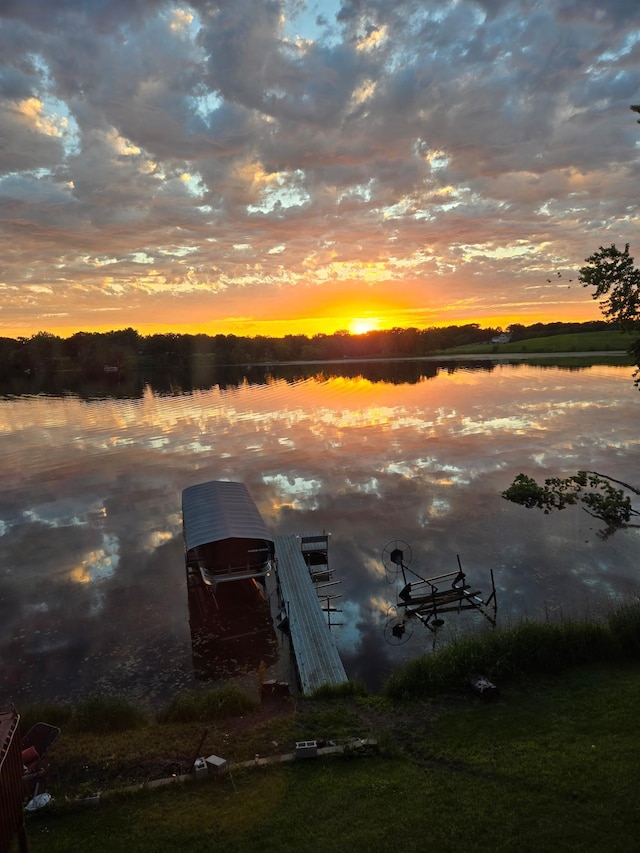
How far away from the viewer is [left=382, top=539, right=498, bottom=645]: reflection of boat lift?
23.9m

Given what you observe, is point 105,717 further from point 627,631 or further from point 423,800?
point 627,631

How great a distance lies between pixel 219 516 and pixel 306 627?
841cm

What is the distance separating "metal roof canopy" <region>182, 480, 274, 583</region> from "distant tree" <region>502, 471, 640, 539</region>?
2043 cm

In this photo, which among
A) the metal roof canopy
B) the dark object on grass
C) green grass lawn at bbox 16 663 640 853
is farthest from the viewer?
the metal roof canopy

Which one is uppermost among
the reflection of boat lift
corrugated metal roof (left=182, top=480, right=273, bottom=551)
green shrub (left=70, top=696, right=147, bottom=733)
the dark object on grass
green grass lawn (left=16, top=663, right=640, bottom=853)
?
corrugated metal roof (left=182, top=480, right=273, bottom=551)

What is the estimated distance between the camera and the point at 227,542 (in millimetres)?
27500

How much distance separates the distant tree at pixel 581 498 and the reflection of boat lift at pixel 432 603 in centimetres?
1210

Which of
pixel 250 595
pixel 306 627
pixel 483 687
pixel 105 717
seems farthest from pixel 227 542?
pixel 483 687

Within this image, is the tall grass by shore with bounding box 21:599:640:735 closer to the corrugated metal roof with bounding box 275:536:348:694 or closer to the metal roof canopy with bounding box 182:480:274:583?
the corrugated metal roof with bounding box 275:536:348:694

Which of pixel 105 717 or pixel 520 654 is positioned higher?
pixel 520 654

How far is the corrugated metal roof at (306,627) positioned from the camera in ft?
64.9

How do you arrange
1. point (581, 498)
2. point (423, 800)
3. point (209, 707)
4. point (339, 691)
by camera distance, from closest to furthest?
point (423, 800)
point (209, 707)
point (339, 691)
point (581, 498)

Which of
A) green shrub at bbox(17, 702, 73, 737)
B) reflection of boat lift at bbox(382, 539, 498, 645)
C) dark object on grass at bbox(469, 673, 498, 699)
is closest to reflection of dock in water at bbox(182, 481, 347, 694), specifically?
reflection of boat lift at bbox(382, 539, 498, 645)

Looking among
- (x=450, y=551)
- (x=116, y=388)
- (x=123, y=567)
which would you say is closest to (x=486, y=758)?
(x=450, y=551)
